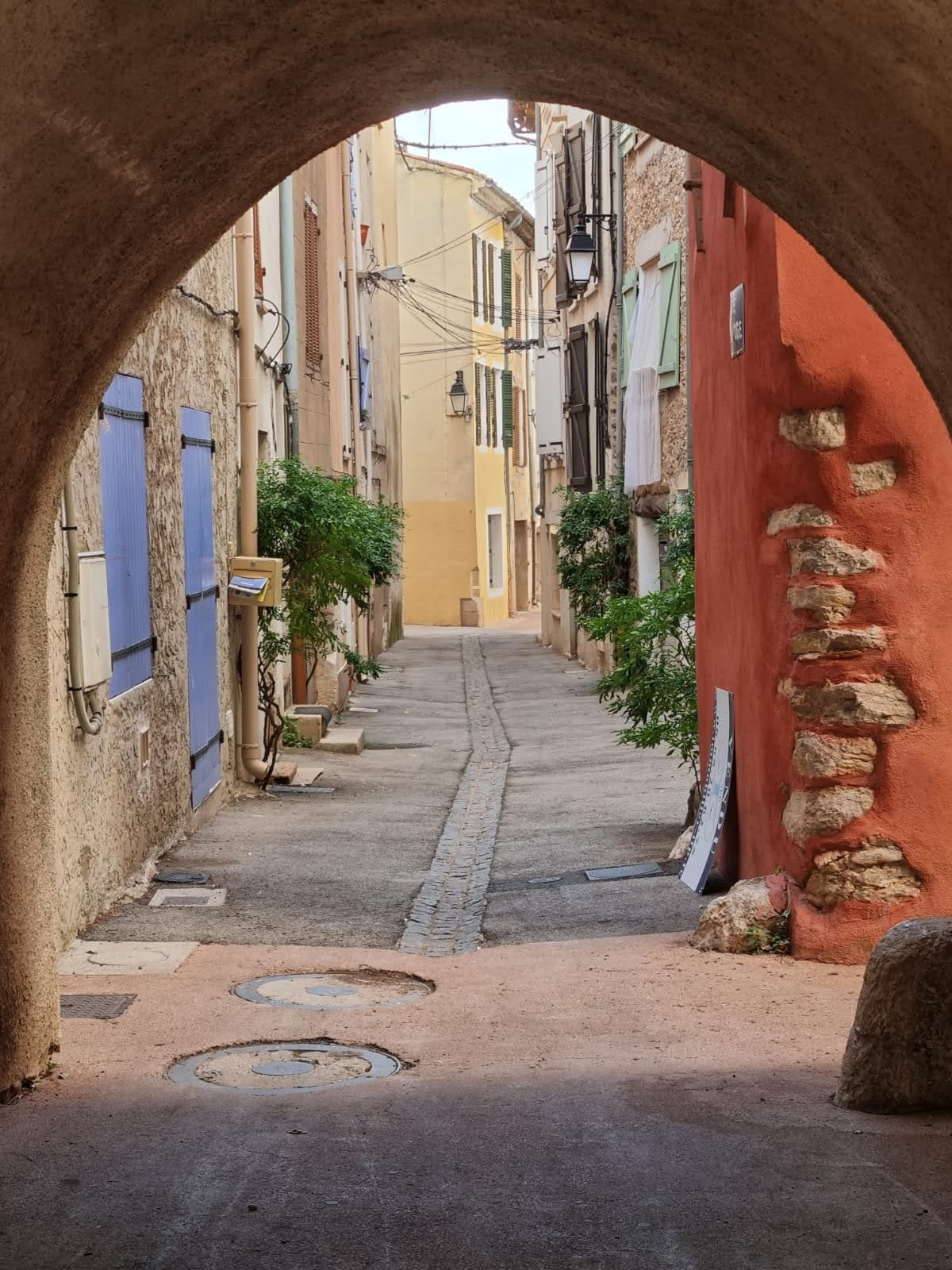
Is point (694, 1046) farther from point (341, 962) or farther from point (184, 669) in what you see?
point (184, 669)

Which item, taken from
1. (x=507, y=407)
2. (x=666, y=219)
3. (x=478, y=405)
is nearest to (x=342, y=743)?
(x=666, y=219)

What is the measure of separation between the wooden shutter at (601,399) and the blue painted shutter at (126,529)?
44.6 feet

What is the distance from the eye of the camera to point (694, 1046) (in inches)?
218

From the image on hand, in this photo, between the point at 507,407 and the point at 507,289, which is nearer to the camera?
the point at 507,289

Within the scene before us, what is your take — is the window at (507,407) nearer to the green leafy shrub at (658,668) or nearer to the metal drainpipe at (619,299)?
the metal drainpipe at (619,299)

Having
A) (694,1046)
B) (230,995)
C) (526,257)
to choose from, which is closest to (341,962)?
(230,995)

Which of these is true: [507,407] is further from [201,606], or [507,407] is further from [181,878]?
[181,878]

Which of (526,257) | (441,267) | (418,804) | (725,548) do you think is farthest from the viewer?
(526,257)

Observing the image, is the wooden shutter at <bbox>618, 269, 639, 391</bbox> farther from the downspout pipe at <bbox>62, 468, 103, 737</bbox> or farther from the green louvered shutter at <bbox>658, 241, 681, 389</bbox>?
the downspout pipe at <bbox>62, 468, 103, 737</bbox>

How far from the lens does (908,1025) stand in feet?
14.9

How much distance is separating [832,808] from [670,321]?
11.0 m

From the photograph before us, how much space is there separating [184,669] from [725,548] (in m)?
3.43

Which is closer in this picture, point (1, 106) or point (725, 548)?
point (1, 106)

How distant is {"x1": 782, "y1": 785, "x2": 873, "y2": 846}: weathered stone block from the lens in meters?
6.67
